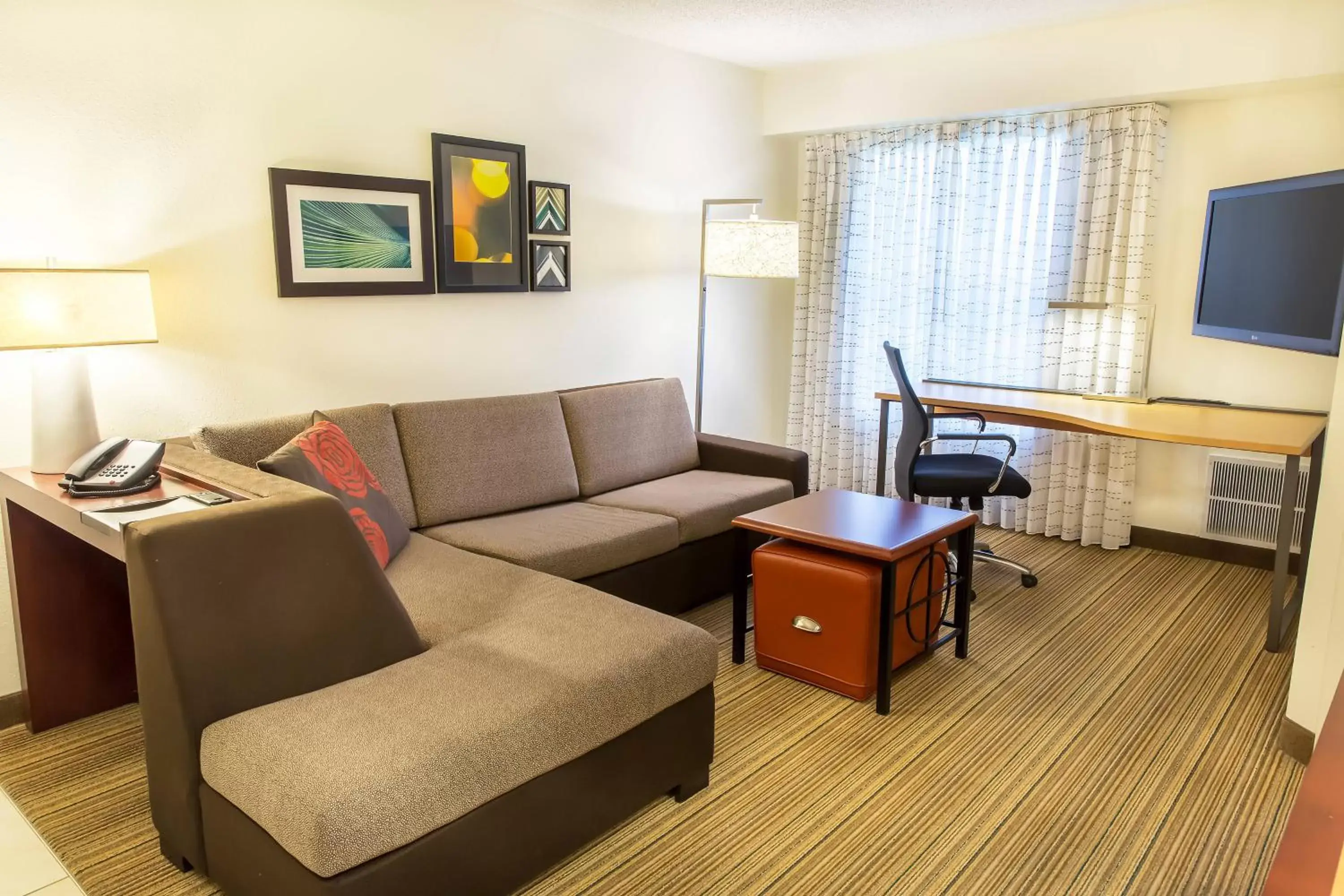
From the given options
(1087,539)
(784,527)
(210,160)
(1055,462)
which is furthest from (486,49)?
(1087,539)

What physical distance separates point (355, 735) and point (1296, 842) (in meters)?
1.47

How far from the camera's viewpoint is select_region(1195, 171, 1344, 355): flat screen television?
10.4 ft

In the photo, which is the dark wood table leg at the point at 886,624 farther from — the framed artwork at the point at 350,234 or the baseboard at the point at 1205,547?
the baseboard at the point at 1205,547

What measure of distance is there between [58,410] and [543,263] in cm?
205

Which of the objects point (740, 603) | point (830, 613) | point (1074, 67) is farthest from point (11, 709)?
point (1074, 67)

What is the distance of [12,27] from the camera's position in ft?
8.13

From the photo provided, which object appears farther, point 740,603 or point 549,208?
point 549,208

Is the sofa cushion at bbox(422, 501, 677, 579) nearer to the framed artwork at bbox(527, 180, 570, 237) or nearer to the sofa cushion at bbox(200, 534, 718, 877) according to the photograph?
the sofa cushion at bbox(200, 534, 718, 877)

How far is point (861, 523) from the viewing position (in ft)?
9.90

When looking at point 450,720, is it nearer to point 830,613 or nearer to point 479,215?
point 830,613

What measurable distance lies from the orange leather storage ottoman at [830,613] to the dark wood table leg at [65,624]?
2.00 metres

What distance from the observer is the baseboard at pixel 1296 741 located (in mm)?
2465

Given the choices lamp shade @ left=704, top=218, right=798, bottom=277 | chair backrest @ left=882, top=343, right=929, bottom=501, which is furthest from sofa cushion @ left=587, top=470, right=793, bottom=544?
lamp shade @ left=704, top=218, right=798, bottom=277

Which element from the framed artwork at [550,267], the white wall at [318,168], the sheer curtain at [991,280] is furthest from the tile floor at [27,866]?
the sheer curtain at [991,280]
